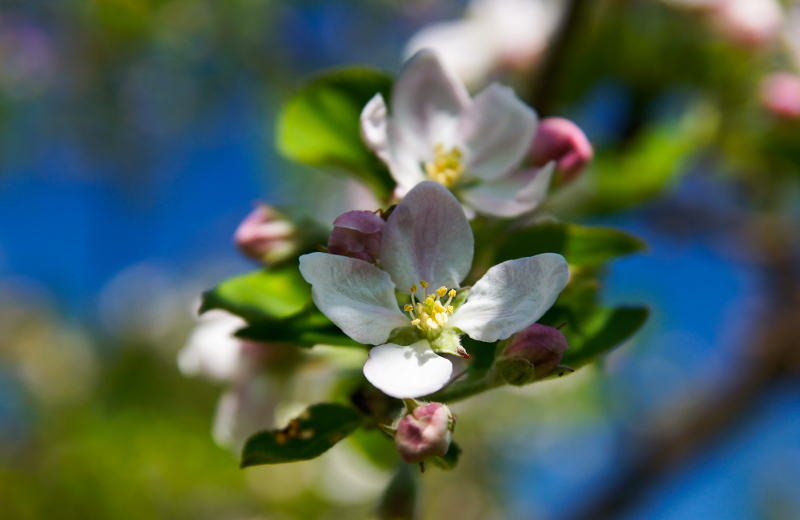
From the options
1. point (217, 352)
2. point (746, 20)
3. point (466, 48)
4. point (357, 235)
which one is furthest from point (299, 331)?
point (746, 20)

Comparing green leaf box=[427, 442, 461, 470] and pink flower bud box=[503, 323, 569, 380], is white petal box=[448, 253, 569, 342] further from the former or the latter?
green leaf box=[427, 442, 461, 470]

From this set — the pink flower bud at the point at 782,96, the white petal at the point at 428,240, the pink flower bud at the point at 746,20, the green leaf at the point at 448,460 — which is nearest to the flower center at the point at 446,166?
the white petal at the point at 428,240

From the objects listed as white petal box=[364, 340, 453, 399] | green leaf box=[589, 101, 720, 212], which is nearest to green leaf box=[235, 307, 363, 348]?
white petal box=[364, 340, 453, 399]

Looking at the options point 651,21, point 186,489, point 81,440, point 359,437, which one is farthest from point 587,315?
point 81,440

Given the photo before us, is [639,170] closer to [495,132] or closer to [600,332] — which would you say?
[495,132]

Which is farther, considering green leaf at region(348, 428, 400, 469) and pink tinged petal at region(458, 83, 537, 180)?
green leaf at region(348, 428, 400, 469)

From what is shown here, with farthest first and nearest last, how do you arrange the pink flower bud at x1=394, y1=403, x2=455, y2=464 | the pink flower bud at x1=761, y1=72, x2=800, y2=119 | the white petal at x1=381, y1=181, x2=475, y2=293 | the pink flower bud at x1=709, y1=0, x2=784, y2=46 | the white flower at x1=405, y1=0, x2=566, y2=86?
the white flower at x1=405, y1=0, x2=566, y2=86 → the pink flower bud at x1=709, y1=0, x2=784, y2=46 → the pink flower bud at x1=761, y1=72, x2=800, y2=119 → the white petal at x1=381, y1=181, x2=475, y2=293 → the pink flower bud at x1=394, y1=403, x2=455, y2=464
